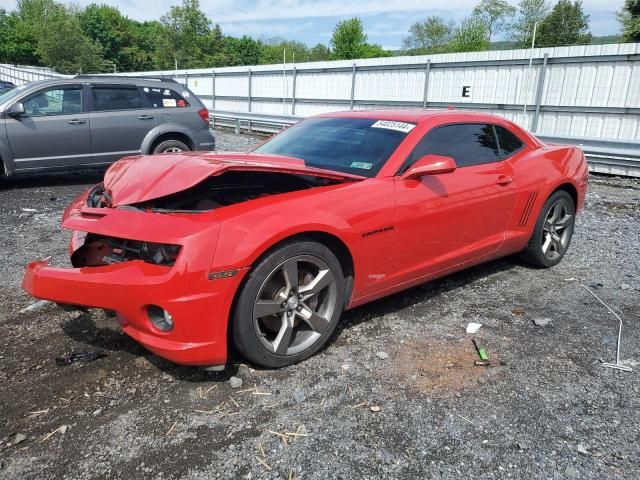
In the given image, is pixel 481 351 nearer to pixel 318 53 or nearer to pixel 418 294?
pixel 418 294

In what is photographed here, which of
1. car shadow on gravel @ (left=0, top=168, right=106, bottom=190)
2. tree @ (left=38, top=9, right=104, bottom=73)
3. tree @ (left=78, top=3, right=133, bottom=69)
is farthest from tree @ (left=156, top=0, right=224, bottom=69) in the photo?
car shadow on gravel @ (left=0, top=168, right=106, bottom=190)

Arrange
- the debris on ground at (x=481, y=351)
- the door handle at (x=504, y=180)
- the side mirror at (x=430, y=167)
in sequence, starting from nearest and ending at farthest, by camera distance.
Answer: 1. the debris on ground at (x=481, y=351)
2. the side mirror at (x=430, y=167)
3. the door handle at (x=504, y=180)

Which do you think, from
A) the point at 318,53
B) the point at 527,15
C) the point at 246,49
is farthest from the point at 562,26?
the point at 246,49

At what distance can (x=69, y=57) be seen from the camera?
5019 centimetres

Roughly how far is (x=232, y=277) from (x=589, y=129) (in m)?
11.4

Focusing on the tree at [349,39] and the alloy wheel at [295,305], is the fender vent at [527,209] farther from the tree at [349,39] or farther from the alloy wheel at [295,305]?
the tree at [349,39]

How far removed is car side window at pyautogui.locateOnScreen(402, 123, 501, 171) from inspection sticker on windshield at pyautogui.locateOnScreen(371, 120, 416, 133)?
0.46ft

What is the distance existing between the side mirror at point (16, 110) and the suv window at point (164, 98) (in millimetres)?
2007

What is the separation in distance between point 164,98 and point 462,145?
6.56 metres

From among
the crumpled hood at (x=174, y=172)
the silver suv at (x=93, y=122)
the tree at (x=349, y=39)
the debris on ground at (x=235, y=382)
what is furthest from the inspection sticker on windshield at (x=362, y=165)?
the tree at (x=349, y=39)

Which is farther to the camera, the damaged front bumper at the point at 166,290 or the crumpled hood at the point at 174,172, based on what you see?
the crumpled hood at the point at 174,172

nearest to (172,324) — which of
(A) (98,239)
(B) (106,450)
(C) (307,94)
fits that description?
(B) (106,450)

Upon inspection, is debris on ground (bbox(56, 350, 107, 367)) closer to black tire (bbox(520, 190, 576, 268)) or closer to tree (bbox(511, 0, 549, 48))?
black tire (bbox(520, 190, 576, 268))

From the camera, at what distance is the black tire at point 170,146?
8.73 meters
